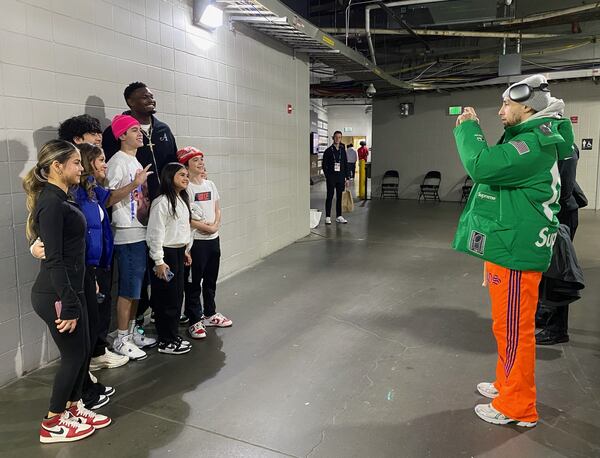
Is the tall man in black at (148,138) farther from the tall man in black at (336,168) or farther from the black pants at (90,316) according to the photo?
the tall man in black at (336,168)

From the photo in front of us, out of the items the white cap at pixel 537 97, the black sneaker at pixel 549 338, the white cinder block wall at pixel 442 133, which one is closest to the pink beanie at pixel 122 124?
the white cap at pixel 537 97

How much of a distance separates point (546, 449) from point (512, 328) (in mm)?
564

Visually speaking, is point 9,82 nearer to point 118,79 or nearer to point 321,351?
point 118,79

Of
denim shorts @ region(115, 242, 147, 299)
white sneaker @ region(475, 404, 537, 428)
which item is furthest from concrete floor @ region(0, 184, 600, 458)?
denim shorts @ region(115, 242, 147, 299)

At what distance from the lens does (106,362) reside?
3135 millimetres

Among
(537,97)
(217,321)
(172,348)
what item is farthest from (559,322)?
(172,348)

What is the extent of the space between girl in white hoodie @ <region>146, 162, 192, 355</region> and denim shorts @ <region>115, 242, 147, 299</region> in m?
0.11

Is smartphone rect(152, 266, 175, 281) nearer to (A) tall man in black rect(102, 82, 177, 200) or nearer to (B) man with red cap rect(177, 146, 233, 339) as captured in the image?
(B) man with red cap rect(177, 146, 233, 339)

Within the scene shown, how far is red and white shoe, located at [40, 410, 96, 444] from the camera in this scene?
232 centimetres

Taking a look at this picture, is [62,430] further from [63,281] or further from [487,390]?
[487,390]

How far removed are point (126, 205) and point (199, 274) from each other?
786 mm

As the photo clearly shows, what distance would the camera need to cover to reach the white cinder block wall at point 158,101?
113 inches

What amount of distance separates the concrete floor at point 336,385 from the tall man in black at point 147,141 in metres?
1.01

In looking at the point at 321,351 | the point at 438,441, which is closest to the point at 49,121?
the point at 321,351
